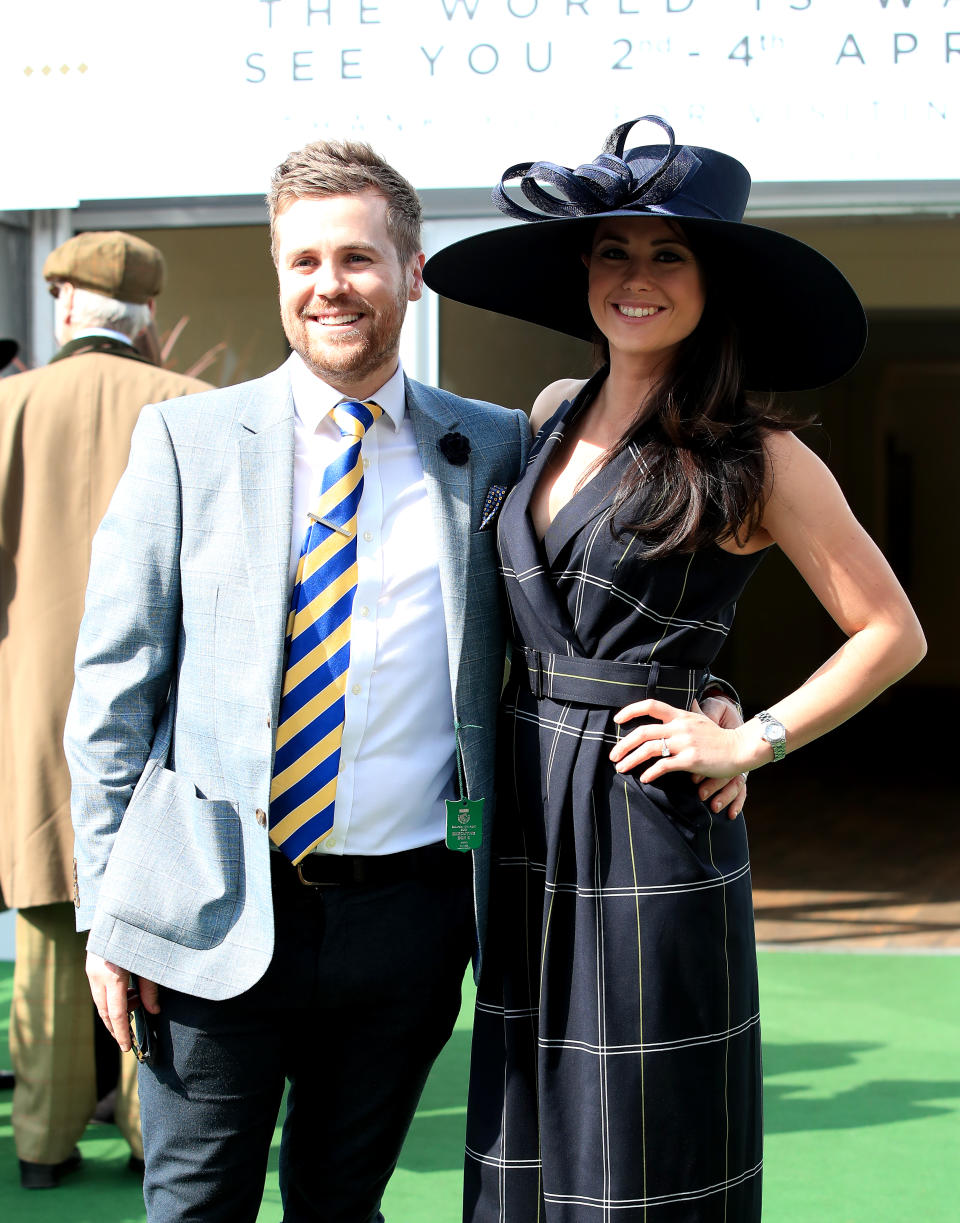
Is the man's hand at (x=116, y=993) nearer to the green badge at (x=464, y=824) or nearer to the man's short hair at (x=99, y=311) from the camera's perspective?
the green badge at (x=464, y=824)

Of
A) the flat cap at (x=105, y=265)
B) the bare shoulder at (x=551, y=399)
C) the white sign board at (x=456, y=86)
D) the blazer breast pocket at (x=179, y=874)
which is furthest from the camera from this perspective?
the white sign board at (x=456, y=86)

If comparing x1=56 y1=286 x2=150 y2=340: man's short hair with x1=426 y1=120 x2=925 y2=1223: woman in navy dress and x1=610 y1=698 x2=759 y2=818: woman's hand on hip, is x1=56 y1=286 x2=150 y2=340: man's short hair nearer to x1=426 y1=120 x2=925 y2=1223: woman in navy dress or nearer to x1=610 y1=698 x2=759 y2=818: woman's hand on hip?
x1=426 y1=120 x2=925 y2=1223: woman in navy dress

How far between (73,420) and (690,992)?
1.91 metres

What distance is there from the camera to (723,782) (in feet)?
6.50

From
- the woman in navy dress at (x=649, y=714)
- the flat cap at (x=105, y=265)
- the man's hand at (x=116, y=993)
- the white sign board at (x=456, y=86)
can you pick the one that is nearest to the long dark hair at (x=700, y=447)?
the woman in navy dress at (x=649, y=714)

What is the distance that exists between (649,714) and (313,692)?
1.52 feet

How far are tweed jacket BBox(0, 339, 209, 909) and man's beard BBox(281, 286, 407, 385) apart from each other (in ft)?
3.92

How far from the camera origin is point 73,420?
10.1 feet

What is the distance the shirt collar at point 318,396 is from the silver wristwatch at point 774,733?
69 centimetres

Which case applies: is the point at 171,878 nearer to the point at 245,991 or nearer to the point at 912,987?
the point at 245,991

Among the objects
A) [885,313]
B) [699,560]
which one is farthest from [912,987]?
[885,313]

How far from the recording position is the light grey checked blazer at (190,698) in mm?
1862

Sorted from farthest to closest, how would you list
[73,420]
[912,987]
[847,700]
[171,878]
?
[912,987]
[73,420]
[847,700]
[171,878]

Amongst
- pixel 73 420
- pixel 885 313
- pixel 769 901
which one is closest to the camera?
pixel 73 420
